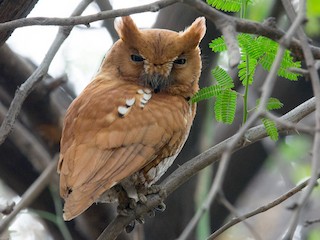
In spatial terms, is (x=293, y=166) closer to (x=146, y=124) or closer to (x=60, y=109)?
(x=60, y=109)

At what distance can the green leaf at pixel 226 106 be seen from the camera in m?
3.23

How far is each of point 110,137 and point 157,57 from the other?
614 mm

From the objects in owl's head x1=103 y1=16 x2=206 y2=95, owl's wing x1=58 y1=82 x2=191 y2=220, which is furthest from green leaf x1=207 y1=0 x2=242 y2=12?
owl's head x1=103 y1=16 x2=206 y2=95

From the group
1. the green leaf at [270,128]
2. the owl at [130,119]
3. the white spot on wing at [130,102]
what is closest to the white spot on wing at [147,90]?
the owl at [130,119]

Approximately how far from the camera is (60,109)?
4.84 m

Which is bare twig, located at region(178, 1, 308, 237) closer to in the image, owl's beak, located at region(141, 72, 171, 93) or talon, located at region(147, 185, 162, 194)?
talon, located at region(147, 185, 162, 194)

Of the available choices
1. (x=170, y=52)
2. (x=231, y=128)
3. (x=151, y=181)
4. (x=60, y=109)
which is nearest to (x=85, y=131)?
(x=151, y=181)

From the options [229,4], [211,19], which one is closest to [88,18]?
[211,19]

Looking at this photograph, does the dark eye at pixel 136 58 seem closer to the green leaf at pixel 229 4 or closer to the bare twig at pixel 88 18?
the green leaf at pixel 229 4

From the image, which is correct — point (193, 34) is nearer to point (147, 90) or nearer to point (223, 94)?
point (147, 90)

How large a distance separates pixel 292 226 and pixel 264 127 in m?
1.45

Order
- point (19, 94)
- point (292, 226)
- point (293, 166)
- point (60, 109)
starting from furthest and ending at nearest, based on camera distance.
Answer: point (293, 166), point (60, 109), point (19, 94), point (292, 226)

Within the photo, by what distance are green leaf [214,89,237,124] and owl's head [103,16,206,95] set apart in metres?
0.69

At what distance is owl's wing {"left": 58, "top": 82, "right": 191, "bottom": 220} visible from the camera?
3.30 meters
